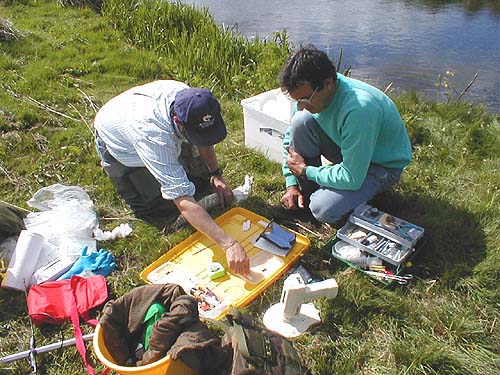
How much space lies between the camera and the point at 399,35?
22.8 ft

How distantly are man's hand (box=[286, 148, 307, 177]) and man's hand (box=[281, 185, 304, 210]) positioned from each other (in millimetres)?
113

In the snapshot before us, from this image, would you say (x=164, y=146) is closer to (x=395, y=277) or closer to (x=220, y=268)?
(x=220, y=268)

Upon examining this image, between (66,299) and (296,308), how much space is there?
1.21m

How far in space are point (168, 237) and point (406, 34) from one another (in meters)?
5.80

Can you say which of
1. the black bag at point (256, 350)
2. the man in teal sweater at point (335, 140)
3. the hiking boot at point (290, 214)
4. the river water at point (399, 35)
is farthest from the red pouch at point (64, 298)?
the river water at point (399, 35)

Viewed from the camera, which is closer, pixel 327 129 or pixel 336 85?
pixel 336 85

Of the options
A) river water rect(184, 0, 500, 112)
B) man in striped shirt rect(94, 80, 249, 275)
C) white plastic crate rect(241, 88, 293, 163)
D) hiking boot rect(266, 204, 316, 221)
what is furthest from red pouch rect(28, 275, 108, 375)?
river water rect(184, 0, 500, 112)

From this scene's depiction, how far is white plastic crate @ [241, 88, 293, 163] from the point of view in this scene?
3.20 meters

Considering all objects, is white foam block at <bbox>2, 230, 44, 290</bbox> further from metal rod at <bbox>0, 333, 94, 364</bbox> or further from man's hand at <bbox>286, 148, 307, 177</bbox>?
man's hand at <bbox>286, 148, 307, 177</bbox>

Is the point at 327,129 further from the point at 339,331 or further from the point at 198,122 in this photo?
the point at 339,331

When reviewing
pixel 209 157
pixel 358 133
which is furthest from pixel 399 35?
pixel 358 133

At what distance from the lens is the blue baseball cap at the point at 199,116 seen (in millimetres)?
2262

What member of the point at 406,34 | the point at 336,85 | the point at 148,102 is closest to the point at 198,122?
the point at 148,102

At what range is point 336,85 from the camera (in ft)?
7.88
